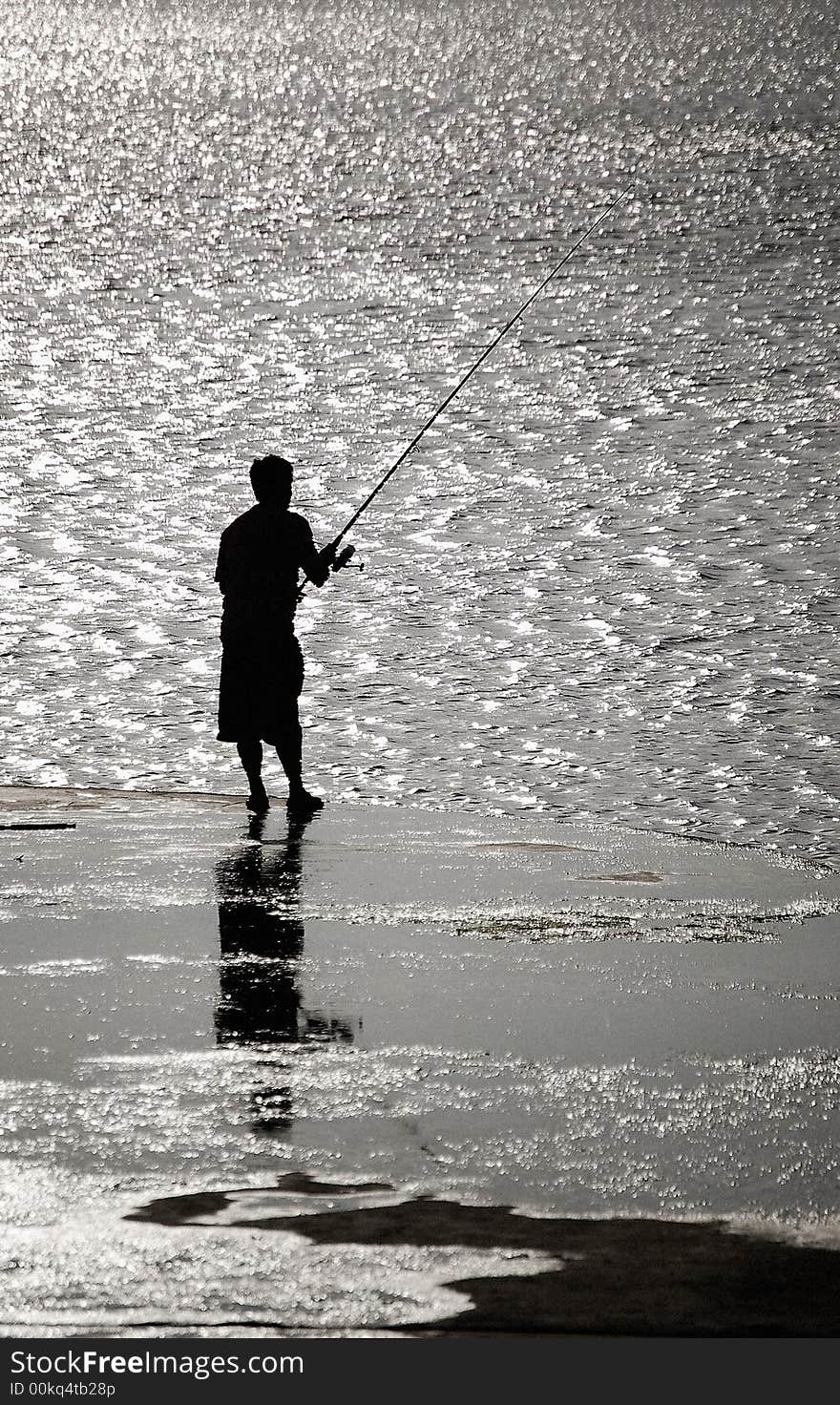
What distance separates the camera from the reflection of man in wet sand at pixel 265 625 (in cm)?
892

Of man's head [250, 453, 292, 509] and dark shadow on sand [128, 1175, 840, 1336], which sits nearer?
dark shadow on sand [128, 1175, 840, 1336]

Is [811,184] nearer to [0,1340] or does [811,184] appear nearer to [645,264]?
[645,264]

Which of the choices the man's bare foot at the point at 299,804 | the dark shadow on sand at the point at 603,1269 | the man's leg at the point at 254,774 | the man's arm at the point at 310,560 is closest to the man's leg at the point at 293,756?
the man's bare foot at the point at 299,804

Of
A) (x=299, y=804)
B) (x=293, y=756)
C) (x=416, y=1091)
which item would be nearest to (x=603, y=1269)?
(x=416, y=1091)

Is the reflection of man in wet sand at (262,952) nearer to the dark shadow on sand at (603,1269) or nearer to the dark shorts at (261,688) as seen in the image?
the dark shorts at (261,688)

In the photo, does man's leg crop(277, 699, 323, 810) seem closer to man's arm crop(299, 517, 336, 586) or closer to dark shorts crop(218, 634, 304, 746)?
dark shorts crop(218, 634, 304, 746)

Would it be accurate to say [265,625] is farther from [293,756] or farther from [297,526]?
[293,756]

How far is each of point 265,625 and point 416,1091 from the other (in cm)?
422

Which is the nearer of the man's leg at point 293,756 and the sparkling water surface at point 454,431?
the man's leg at point 293,756

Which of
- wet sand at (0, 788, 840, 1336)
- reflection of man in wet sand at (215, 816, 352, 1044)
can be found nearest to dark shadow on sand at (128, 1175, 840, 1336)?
wet sand at (0, 788, 840, 1336)

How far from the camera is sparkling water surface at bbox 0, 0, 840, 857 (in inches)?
510

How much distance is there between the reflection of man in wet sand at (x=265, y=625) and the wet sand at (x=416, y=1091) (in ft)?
3.43

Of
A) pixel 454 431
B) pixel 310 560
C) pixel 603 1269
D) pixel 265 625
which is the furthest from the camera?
pixel 454 431

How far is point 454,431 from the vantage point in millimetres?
24578
